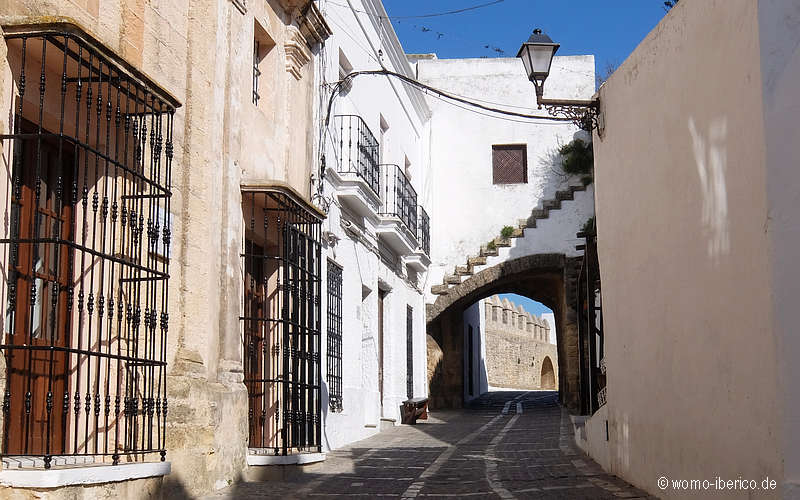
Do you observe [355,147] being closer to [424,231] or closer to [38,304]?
[424,231]

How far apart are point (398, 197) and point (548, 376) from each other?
29255mm

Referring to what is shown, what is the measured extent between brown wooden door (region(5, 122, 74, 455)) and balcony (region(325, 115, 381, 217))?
658 cm

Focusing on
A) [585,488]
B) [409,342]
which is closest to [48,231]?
[585,488]

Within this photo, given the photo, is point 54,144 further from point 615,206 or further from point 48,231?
point 615,206

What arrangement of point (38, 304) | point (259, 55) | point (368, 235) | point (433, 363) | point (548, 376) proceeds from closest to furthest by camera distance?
point (38, 304), point (259, 55), point (368, 235), point (433, 363), point (548, 376)

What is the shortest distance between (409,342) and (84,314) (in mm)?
13624

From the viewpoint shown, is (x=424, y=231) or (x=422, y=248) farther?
(x=424, y=231)

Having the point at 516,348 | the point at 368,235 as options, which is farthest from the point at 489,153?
the point at 516,348

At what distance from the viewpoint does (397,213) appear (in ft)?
58.7

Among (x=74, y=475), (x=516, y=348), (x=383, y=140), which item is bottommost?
(x=74, y=475)

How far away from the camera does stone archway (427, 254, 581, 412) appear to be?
874 inches

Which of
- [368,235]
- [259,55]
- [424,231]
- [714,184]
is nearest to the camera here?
[714,184]

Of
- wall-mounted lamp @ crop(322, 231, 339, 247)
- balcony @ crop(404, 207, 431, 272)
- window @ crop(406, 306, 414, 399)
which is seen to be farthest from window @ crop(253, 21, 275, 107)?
window @ crop(406, 306, 414, 399)

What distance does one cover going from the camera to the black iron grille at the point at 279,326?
1015 cm
